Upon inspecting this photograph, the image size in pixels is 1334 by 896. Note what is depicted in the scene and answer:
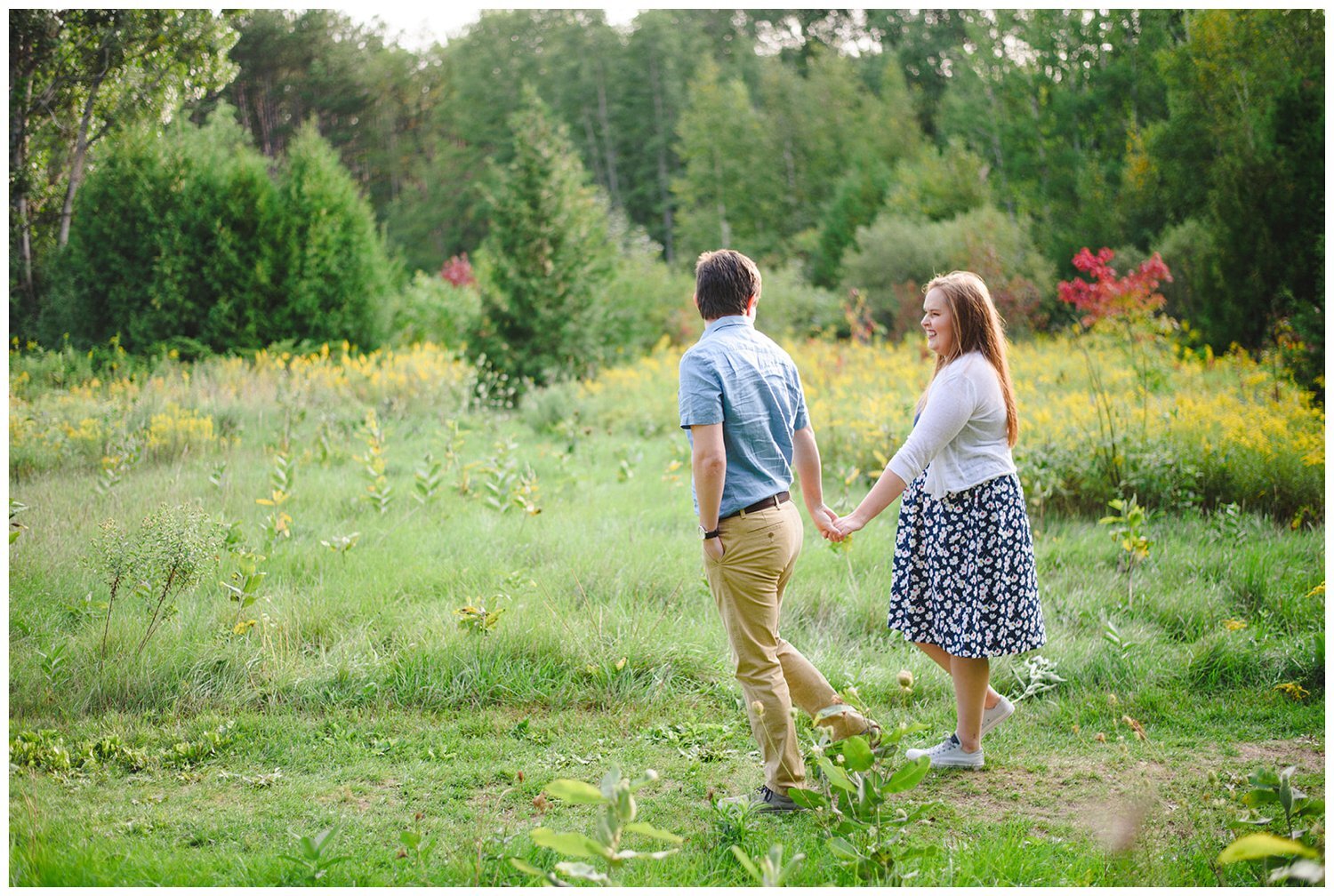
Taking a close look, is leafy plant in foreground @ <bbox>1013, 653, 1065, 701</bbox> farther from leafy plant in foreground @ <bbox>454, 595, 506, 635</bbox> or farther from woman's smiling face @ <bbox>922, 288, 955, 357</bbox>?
leafy plant in foreground @ <bbox>454, 595, 506, 635</bbox>

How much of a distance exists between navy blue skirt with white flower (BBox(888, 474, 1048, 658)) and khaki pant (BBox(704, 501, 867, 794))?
20.0 inches

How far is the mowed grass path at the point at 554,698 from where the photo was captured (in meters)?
2.52

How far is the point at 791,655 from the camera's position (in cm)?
276

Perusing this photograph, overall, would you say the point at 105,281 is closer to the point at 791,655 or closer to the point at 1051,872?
the point at 791,655

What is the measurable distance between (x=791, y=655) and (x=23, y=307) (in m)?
7.18

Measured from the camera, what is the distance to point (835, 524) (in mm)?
2902

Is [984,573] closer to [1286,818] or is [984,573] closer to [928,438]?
[928,438]

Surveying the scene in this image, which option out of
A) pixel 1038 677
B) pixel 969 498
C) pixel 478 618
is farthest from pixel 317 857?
pixel 1038 677

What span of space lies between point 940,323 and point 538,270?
8.60 m

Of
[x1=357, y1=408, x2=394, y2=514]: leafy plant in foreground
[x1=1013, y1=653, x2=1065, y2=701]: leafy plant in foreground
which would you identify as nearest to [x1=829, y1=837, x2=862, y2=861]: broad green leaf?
[x1=1013, y1=653, x2=1065, y2=701]: leafy plant in foreground

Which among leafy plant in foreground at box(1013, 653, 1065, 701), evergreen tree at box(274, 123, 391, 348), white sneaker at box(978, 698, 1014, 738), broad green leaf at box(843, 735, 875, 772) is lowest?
leafy plant in foreground at box(1013, 653, 1065, 701)

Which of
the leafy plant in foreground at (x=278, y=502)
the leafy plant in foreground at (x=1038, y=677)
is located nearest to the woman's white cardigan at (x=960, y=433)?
the leafy plant in foreground at (x=1038, y=677)

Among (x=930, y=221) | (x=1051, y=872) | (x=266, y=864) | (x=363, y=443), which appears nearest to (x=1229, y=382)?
(x=1051, y=872)

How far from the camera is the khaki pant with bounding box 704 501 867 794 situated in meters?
2.55
